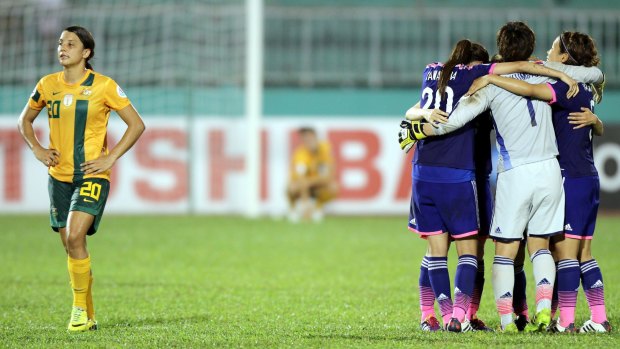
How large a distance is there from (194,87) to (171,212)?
2455 mm

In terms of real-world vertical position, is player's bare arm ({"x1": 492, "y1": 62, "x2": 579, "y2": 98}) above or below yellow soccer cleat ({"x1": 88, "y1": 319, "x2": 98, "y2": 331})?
above

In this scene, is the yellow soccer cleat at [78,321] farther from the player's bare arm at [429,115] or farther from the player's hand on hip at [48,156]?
the player's bare arm at [429,115]

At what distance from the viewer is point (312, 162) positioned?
18.3 meters

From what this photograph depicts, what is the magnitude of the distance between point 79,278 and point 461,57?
113 inches

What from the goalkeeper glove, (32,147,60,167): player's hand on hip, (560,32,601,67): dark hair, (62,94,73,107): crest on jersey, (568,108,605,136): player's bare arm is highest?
(560,32,601,67): dark hair

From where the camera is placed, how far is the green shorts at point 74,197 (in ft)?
22.2

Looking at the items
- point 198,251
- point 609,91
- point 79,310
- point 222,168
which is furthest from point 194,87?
point 79,310

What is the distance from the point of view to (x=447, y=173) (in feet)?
21.4

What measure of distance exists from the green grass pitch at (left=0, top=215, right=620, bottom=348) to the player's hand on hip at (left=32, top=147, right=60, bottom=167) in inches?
43.4

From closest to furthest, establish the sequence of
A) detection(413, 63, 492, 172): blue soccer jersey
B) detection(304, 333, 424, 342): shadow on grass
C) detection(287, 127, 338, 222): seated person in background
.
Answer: detection(304, 333, 424, 342): shadow on grass
detection(413, 63, 492, 172): blue soccer jersey
detection(287, 127, 338, 222): seated person in background

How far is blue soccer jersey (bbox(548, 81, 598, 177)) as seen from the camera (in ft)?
21.6

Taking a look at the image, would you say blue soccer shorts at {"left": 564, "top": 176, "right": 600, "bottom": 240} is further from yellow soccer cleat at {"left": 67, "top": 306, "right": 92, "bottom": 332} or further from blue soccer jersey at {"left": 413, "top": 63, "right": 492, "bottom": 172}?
yellow soccer cleat at {"left": 67, "top": 306, "right": 92, "bottom": 332}

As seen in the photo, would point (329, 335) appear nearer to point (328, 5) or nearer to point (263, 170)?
point (263, 170)

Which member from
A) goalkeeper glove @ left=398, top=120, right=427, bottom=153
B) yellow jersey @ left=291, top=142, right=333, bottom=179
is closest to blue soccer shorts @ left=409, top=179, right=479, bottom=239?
goalkeeper glove @ left=398, top=120, right=427, bottom=153
